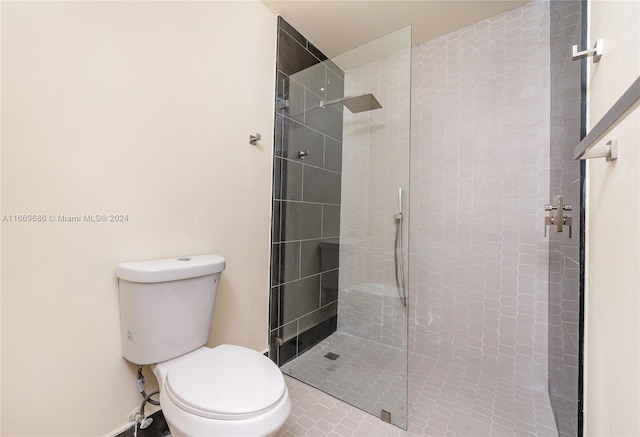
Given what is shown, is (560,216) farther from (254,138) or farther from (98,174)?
(98,174)

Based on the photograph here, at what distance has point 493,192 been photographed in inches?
71.8

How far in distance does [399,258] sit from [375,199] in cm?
39

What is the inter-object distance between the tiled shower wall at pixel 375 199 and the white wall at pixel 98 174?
767mm

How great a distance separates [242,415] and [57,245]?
32.8 inches

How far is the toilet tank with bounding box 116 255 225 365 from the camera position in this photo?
3.48ft

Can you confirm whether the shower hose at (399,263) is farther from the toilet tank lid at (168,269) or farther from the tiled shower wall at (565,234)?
the toilet tank lid at (168,269)

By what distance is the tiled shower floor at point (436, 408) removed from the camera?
133 cm

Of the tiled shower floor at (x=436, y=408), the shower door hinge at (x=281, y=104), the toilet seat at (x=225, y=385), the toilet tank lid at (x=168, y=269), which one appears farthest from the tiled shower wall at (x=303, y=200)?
the toilet seat at (x=225, y=385)

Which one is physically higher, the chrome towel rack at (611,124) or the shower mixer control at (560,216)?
the chrome towel rack at (611,124)

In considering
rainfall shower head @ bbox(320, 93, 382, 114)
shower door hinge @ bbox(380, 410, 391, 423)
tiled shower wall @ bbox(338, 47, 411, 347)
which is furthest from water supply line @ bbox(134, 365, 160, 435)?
rainfall shower head @ bbox(320, 93, 382, 114)

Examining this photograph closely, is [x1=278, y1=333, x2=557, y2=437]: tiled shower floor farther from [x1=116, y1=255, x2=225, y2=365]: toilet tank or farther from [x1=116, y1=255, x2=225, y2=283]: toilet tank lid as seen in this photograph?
[x1=116, y1=255, x2=225, y2=283]: toilet tank lid

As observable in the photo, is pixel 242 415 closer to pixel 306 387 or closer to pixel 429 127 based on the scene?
pixel 306 387

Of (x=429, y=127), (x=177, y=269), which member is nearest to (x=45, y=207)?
(x=177, y=269)

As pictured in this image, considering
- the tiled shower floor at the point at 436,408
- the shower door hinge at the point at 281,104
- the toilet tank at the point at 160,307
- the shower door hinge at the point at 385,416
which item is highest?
the shower door hinge at the point at 281,104
